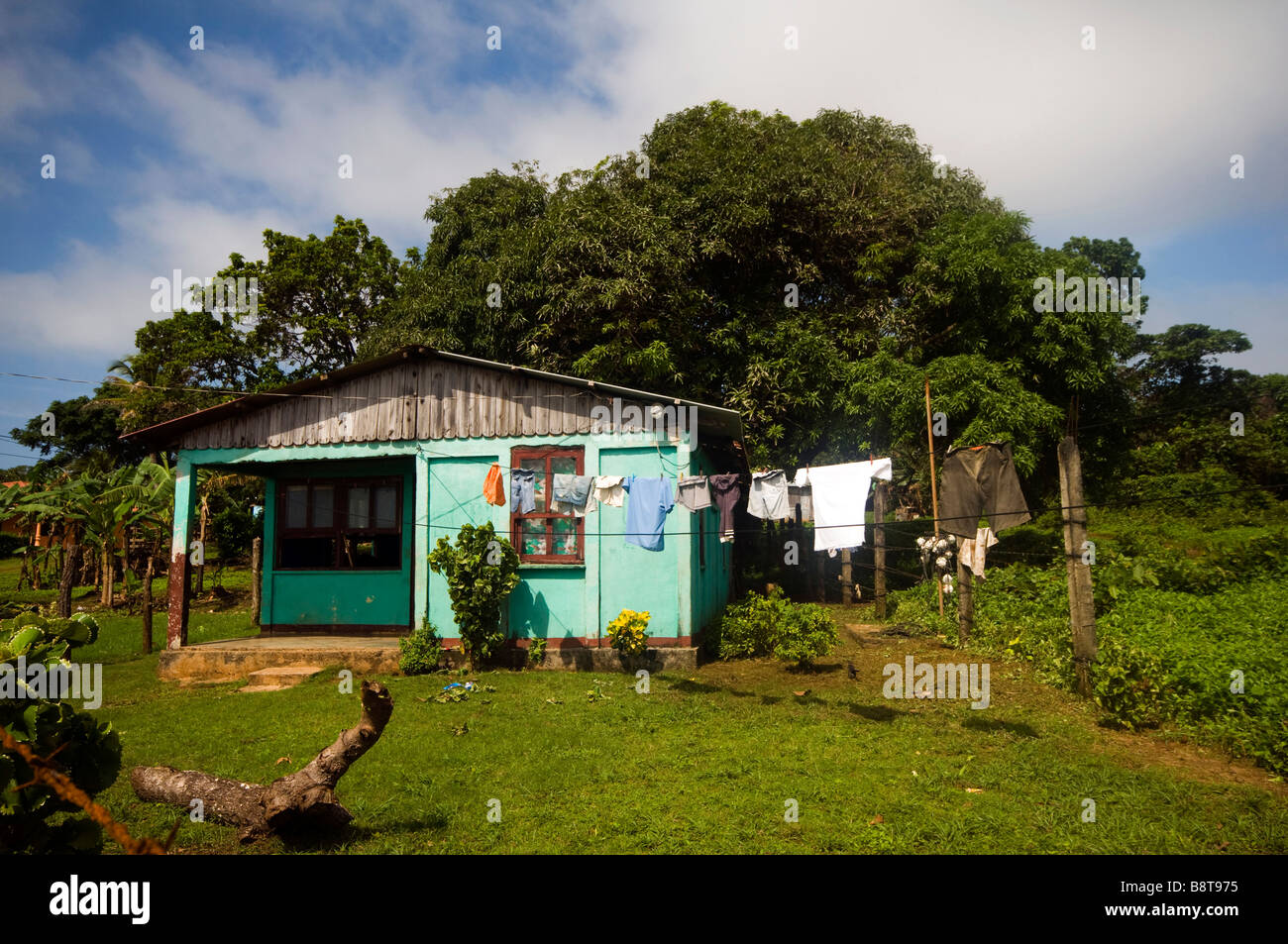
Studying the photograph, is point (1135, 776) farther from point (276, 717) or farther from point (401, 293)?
point (401, 293)

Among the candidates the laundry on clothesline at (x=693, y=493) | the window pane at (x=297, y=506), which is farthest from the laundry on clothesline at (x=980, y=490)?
the window pane at (x=297, y=506)

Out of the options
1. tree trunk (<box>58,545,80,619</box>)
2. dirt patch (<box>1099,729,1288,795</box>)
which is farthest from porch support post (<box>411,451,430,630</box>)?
dirt patch (<box>1099,729,1288,795</box>)

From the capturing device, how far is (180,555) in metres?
12.3

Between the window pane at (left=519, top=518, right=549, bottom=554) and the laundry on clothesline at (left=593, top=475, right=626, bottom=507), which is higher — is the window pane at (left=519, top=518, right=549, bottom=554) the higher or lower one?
the lower one

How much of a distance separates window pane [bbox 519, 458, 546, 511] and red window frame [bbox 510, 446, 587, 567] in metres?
0.04

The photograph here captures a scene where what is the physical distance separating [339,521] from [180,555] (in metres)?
2.59

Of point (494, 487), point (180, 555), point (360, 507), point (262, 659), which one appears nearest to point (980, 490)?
point (494, 487)

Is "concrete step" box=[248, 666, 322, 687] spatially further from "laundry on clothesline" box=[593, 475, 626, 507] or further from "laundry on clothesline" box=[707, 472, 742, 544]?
"laundry on clothesline" box=[707, 472, 742, 544]

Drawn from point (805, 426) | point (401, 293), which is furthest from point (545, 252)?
point (805, 426)

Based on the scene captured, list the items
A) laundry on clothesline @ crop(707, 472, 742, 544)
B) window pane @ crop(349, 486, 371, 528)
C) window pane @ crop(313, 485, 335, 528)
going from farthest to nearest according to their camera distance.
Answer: window pane @ crop(313, 485, 335, 528)
window pane @ crop(349, 486, 371, 528)
laundry on clothesline @ crop(707, 472, 742, 544)

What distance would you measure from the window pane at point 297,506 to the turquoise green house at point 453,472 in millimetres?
152

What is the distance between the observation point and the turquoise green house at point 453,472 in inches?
447

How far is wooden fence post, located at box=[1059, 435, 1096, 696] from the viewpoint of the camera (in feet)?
26.8

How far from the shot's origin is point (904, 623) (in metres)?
14.5
